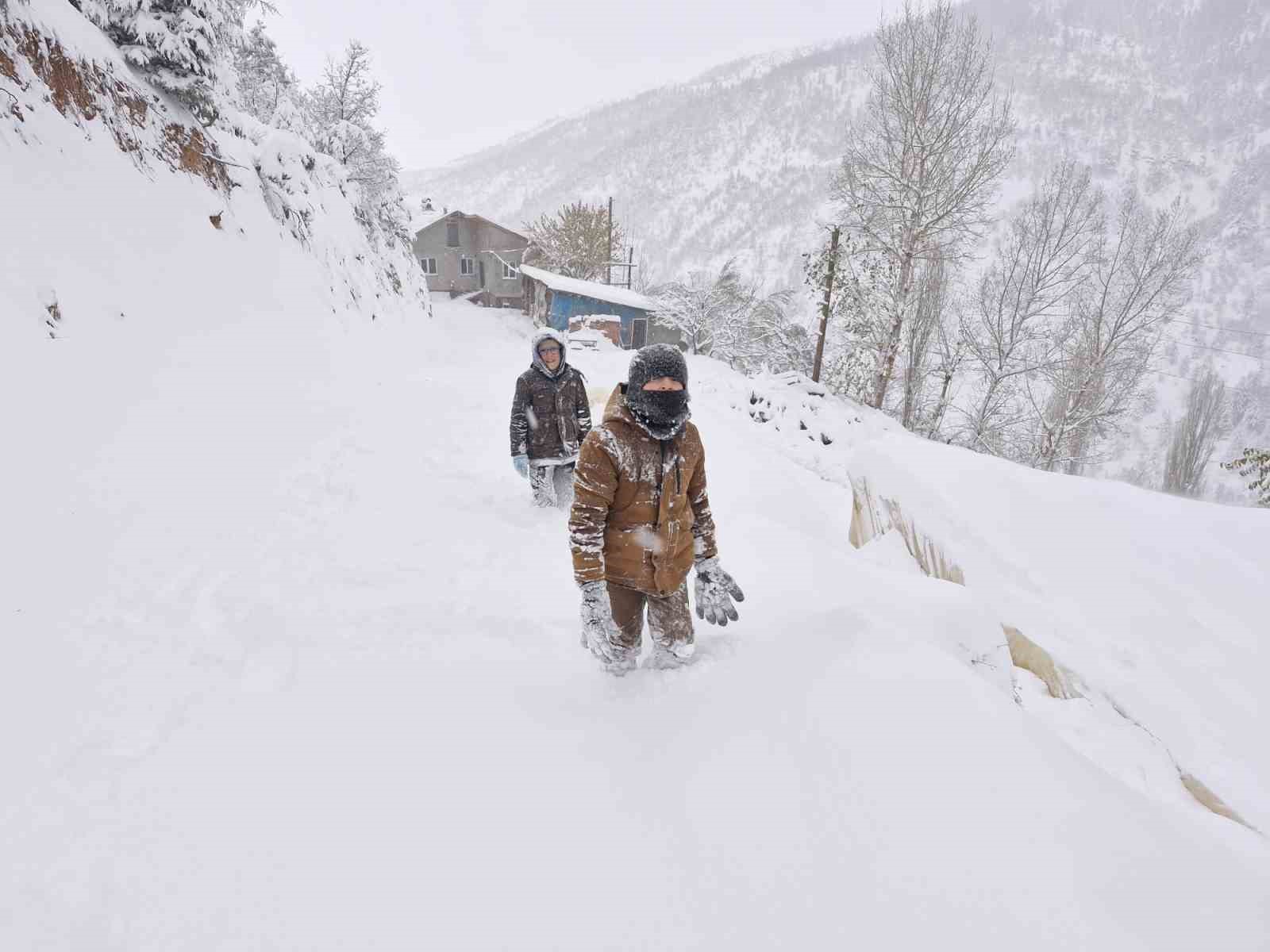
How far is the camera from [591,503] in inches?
102

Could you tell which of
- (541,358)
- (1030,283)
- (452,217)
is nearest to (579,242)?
(452,217)

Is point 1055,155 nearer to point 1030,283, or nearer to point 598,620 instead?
point 1030,283

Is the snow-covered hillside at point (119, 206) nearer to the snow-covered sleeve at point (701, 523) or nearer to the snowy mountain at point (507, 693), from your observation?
the snowy mountain at point (507, 693)

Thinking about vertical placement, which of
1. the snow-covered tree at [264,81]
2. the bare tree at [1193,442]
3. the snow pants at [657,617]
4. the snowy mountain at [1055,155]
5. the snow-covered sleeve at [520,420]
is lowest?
the bare tree at [1193,442]

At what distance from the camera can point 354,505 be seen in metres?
5.05

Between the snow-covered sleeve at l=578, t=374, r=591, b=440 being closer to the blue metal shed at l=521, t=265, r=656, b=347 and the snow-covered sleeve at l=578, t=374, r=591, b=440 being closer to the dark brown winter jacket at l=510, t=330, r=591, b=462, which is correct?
the dark brown winter jacket at l=510, t=330, r=591, b=462

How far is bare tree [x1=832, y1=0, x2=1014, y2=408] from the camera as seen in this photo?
17203mm

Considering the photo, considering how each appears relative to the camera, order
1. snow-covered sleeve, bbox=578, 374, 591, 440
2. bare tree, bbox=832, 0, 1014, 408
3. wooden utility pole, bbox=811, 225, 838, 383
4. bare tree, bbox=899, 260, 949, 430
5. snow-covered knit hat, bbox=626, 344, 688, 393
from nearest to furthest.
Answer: snow-covered knit hat, bbox=626, 344, 688, 393 < snow-covered sleeve, bbox=578, 374, 591, 440 < bare tree, bbox=832, 0, 1014, 408 < wooden utility pole, bbox=811, 225, 838, 383 < bare tree, bbox=899, 260, 949, 430

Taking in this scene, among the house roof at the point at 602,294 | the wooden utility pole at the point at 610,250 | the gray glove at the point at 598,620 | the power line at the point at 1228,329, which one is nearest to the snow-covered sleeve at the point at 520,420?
the gray glove at the point at 598,620

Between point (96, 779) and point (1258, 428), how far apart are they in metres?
82.3

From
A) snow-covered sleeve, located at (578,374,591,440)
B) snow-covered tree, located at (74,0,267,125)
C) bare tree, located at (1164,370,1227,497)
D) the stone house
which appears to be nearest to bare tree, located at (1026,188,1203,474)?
bare tree, located at (1164,370,1227,497)

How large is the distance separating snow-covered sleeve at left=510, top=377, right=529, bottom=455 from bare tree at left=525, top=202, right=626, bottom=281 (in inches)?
1366

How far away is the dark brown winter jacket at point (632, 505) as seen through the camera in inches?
101

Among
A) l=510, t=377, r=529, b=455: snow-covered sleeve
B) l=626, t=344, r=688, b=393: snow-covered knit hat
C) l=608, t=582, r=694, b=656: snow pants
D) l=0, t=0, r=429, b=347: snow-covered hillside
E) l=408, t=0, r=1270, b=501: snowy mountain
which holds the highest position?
l=408, t=0, r=1270, b=501: snowy mountain
